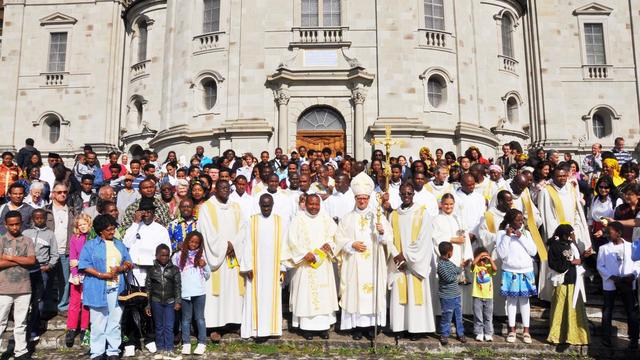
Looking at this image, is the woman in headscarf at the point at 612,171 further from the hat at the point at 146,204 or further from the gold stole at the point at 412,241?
the hat at the point at 146,204

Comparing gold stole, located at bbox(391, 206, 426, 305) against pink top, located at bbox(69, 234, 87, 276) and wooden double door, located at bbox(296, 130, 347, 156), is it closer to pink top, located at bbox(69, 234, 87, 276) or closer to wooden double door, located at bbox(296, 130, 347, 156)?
pink top, located at bbox(69, 234, 87, 276)

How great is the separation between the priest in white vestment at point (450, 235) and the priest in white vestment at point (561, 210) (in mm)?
1556

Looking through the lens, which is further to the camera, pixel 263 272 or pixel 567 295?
pixel 263 272

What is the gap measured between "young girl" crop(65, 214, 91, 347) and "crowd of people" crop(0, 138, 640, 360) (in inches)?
0.9

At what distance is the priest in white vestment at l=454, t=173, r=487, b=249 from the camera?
899 cm

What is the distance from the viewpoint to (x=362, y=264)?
7.86 m

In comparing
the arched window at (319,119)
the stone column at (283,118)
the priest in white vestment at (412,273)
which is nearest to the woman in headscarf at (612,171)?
the priest in white vestment at (412,273)

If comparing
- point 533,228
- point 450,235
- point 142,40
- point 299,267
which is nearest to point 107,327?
point 299,267

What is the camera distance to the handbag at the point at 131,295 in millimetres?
6953

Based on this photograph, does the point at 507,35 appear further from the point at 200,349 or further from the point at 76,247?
the point at 76,247

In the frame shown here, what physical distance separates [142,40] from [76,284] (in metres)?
21.1

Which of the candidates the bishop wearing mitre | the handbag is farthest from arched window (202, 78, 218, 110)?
the handbag

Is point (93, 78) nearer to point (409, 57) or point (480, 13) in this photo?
point (409, 57)

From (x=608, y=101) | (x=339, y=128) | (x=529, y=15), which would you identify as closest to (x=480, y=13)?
(x=529, y=15)
